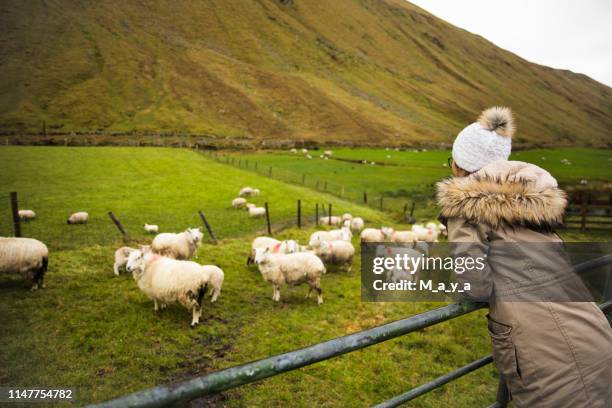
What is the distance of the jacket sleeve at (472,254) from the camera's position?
2324 millimetres

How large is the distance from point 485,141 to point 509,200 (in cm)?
92

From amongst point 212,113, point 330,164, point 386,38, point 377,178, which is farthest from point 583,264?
point 386,38

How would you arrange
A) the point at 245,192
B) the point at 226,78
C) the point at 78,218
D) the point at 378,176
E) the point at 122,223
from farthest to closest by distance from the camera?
1. the point at 226,78
2. the point at 378,176
3. the point at 245,192
4. the point at 122,223
5. the point at 78,218

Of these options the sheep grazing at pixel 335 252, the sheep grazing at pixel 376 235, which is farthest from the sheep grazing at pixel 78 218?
the sheep grazing at pixel 376 235

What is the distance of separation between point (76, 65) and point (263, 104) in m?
46.6

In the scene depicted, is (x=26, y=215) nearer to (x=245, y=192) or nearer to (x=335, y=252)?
(x=245, y=192)

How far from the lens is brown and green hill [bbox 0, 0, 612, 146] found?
78.9m

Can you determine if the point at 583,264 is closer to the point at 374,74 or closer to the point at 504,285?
the point at 504,285

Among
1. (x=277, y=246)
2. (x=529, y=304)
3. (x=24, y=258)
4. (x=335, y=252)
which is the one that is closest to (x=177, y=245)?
(x=277, y=246)

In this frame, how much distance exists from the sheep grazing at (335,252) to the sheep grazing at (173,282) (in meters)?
5.09

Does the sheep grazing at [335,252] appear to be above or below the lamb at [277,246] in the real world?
below

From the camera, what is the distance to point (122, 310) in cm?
941

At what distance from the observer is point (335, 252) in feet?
45.3

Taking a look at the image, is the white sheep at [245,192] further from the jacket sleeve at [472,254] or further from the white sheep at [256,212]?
the jacket sleeve at [472,254]
